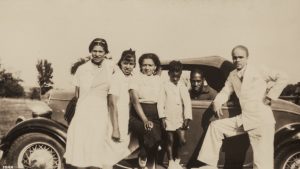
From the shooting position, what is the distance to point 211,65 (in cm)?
374

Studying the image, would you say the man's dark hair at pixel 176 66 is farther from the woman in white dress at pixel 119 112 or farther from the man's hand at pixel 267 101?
the man's hand at pixel 267 101

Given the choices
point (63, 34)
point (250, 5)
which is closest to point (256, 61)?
point (250, 5)

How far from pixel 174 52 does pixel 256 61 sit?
1183mm

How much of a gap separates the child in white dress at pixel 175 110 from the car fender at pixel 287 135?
1.00m

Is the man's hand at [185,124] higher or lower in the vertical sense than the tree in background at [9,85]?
lower

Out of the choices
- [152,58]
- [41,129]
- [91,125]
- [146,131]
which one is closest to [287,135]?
[146,131]

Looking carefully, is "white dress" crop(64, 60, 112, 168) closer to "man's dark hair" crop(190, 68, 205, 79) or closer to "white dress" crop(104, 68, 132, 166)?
"white dress" crop(104, 68, 132, 166)

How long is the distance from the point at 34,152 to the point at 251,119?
238 cm

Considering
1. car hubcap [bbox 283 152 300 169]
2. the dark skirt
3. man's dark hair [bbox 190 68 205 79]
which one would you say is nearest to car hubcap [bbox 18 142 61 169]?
the dark skirt

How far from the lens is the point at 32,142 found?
3652 millimetres

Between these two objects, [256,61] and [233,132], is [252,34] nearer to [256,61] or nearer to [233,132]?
[256,61]

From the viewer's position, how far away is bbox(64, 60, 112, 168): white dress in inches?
131

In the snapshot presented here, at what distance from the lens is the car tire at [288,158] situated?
358 cm

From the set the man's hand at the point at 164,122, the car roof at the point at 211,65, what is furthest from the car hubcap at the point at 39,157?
the car roof at the point at 211,65
